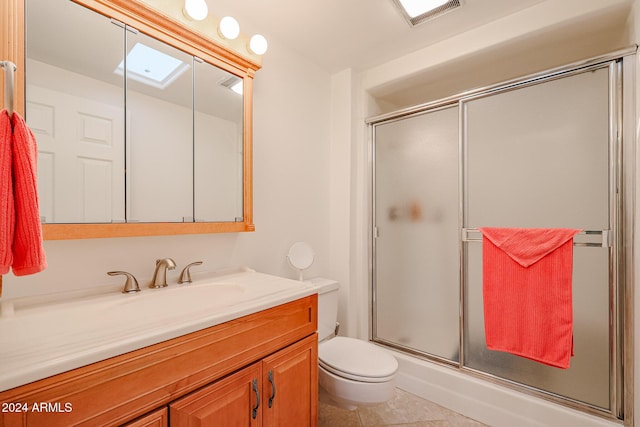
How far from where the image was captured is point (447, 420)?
5.60ft

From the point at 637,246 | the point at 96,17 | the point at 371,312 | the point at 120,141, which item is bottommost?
the point at 371,312

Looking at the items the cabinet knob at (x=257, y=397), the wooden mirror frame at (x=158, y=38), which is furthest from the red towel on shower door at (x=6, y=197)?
the cabinet knob at (x=257, y=397)

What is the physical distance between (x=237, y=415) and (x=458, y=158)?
5.97ft

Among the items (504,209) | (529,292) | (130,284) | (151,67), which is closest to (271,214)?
(130,284)

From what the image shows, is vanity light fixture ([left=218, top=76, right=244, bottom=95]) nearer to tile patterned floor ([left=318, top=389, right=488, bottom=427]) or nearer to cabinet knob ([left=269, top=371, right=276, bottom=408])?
cabinet knob ([left=269, top=371, right=276, bottom=408])

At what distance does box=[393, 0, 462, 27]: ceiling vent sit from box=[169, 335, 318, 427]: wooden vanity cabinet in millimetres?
1837

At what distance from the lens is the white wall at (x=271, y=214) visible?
1135mm

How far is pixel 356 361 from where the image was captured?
1.52 meters

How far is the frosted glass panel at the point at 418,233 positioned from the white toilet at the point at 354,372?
1.89 feet

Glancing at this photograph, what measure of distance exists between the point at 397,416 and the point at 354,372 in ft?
2.07

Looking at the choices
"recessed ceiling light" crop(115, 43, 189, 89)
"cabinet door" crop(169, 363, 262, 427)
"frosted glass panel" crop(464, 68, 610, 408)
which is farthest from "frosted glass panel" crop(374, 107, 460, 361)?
"recessed ceiling light" crop(115, 43, 189, 89)

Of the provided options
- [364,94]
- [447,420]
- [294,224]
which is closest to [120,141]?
[294,224]

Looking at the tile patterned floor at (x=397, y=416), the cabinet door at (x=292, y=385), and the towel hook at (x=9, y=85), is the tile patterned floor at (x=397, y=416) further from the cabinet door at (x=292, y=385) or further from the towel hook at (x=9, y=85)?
the towel hook at (x=9, y=85)

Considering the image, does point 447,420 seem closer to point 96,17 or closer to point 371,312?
point 371,312
